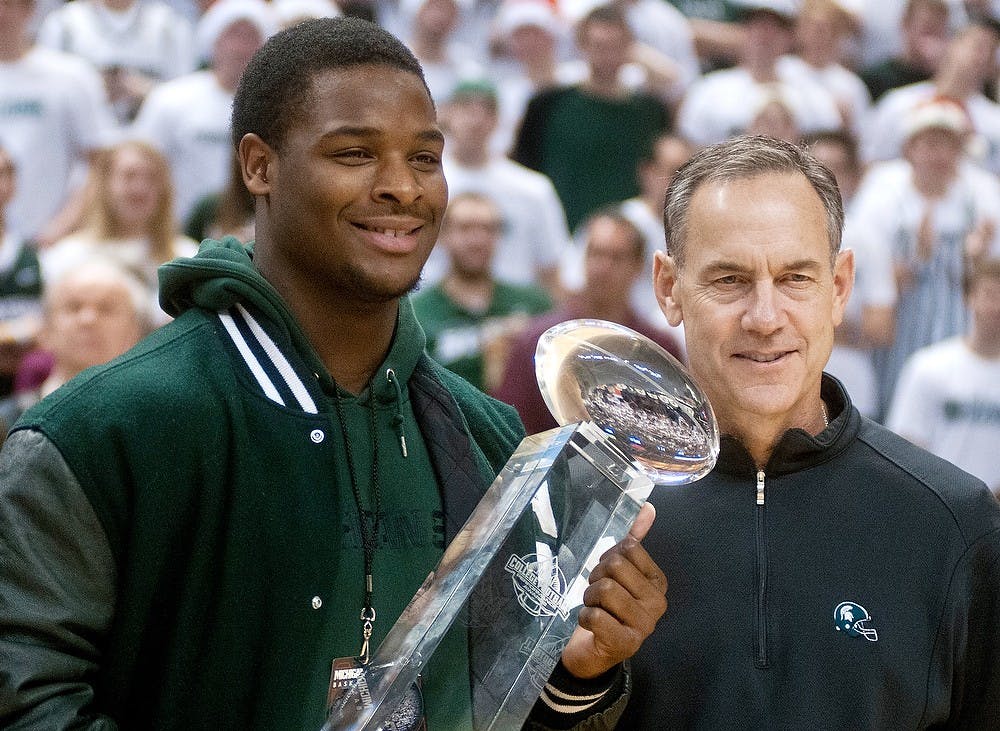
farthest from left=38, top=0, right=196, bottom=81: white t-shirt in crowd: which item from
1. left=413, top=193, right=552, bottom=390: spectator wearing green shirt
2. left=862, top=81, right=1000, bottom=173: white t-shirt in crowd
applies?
left=862, top=81, right=1000, bottom=173: white t-shirt in crowd

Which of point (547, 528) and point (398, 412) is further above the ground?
point (398, 412)

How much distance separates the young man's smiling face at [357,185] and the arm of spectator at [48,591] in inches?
19.5

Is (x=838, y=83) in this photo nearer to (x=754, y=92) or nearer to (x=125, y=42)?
(x=754, y=92)

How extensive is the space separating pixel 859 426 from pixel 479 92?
5.18 meters

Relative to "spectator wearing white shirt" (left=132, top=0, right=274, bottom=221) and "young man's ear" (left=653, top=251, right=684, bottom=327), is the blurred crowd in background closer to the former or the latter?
"spectator wearing white shirt" (left=132, top=0, right=274, bottom=221)

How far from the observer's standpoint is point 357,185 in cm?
227

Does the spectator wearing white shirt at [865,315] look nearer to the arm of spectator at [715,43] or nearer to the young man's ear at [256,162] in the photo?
the arm of spectator at [715,43]

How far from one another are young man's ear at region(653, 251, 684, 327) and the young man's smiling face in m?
0.55

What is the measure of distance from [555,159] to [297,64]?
20.5 ft

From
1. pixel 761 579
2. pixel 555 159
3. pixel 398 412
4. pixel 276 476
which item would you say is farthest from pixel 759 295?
pixel 555 159

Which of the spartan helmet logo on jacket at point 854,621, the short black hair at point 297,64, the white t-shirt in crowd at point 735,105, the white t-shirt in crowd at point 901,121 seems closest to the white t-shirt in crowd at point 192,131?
the white t-shirt in crowd at point 735,105

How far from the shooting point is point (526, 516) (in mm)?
2271

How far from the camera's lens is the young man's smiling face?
7.46 ft

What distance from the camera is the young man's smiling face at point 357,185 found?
227 centimetres
